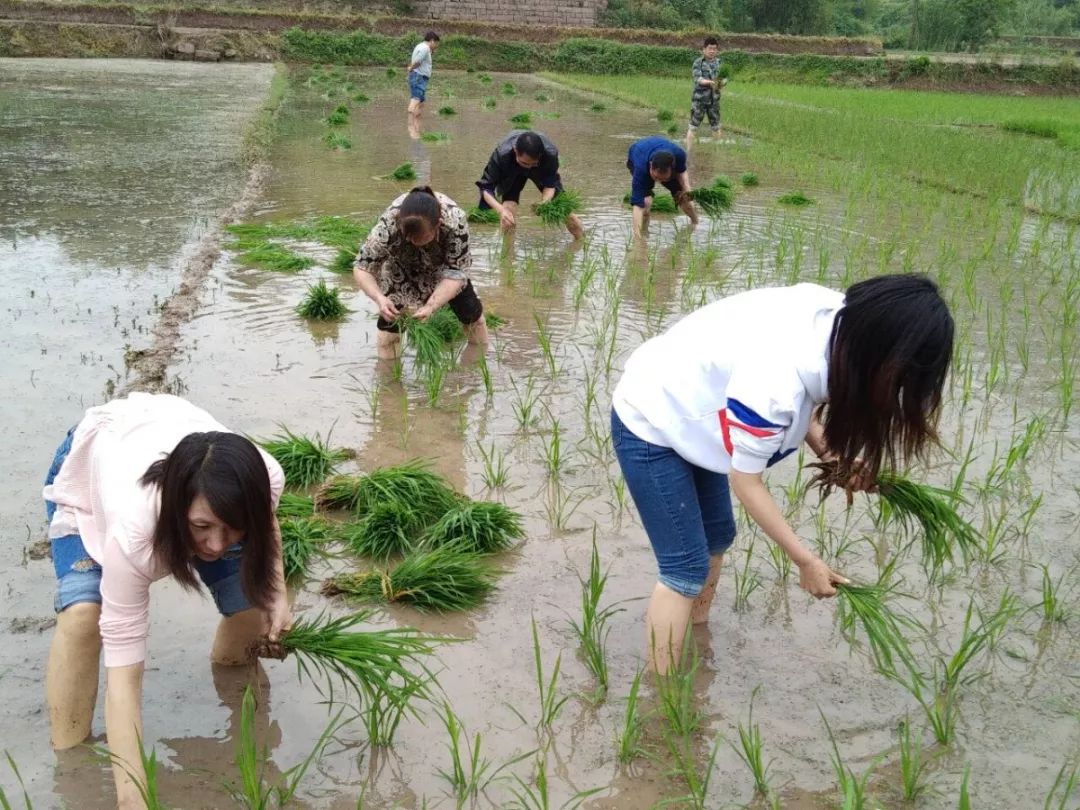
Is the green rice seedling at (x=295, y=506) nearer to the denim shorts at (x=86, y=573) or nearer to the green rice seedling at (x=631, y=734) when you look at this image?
the denim shorts at (x=86, y=573)

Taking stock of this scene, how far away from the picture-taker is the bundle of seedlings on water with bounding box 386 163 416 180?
10.0 m

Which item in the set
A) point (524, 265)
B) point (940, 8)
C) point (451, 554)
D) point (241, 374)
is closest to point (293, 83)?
point (524, 265)

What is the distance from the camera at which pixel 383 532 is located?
11.4ft

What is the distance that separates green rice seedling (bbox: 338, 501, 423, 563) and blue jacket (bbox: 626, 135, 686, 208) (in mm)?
4700

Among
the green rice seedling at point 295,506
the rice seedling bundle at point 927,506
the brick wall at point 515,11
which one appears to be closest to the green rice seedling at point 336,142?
the green rice seedling at point 295,506

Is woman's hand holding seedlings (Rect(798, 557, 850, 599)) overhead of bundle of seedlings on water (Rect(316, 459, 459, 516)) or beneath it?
overhead

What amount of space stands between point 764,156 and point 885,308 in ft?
36.4

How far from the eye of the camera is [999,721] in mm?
2684

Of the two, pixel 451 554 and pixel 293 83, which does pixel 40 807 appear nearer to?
pixel 451 554

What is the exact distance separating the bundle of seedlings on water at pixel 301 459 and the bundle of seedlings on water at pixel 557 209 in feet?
12.5

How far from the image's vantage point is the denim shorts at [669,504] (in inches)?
Result: 97.7

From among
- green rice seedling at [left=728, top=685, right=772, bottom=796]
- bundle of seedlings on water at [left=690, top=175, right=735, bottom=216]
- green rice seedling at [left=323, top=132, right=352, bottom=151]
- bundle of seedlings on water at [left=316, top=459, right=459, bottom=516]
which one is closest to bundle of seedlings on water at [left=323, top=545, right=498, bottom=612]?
bundle of seedlings on water at [left=316, top=459, right=459, bottom=516]

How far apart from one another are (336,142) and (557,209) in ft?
18.5

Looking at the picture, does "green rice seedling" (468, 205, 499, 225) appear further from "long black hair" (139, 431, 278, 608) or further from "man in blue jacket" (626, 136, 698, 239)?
"long black hair" (139, 431, 278, 608)
